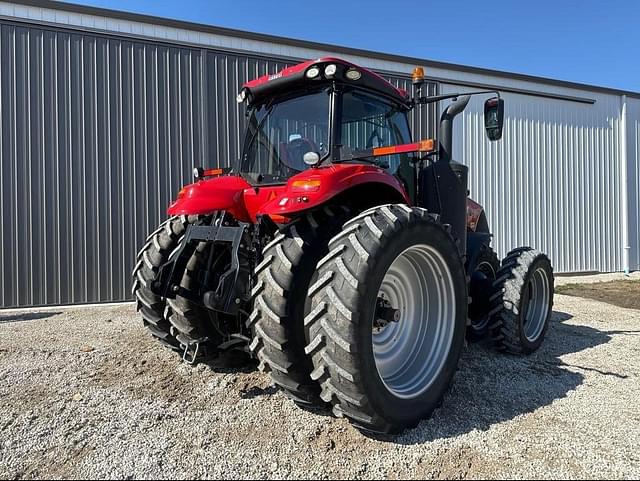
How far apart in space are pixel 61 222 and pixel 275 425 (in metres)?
6.37

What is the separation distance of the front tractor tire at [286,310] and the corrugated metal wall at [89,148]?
6044mm

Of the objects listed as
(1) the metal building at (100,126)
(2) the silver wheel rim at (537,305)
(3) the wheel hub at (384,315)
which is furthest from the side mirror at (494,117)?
(1) the metal building at (100,126)

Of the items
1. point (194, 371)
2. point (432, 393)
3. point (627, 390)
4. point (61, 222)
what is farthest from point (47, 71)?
point (627, 390)

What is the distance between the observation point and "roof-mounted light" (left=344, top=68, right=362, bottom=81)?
11.3ft

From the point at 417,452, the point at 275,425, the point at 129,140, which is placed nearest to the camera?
the point at 417,452

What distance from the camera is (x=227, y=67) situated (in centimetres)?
873

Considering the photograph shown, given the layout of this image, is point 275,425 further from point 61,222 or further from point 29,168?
point 29,168

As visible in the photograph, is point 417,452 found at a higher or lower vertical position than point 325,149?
lower

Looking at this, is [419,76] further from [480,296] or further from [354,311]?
[354,311]

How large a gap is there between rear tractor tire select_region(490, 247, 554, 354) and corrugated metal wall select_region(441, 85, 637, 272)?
666cm

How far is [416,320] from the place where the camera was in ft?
11.3

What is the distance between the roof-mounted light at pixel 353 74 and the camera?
343 cm

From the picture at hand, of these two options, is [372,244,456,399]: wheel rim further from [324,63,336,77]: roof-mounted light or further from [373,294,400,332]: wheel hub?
[324,63,336,77]: roof-mounted light

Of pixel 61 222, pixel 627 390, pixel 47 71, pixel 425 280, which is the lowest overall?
pixel 627 390
